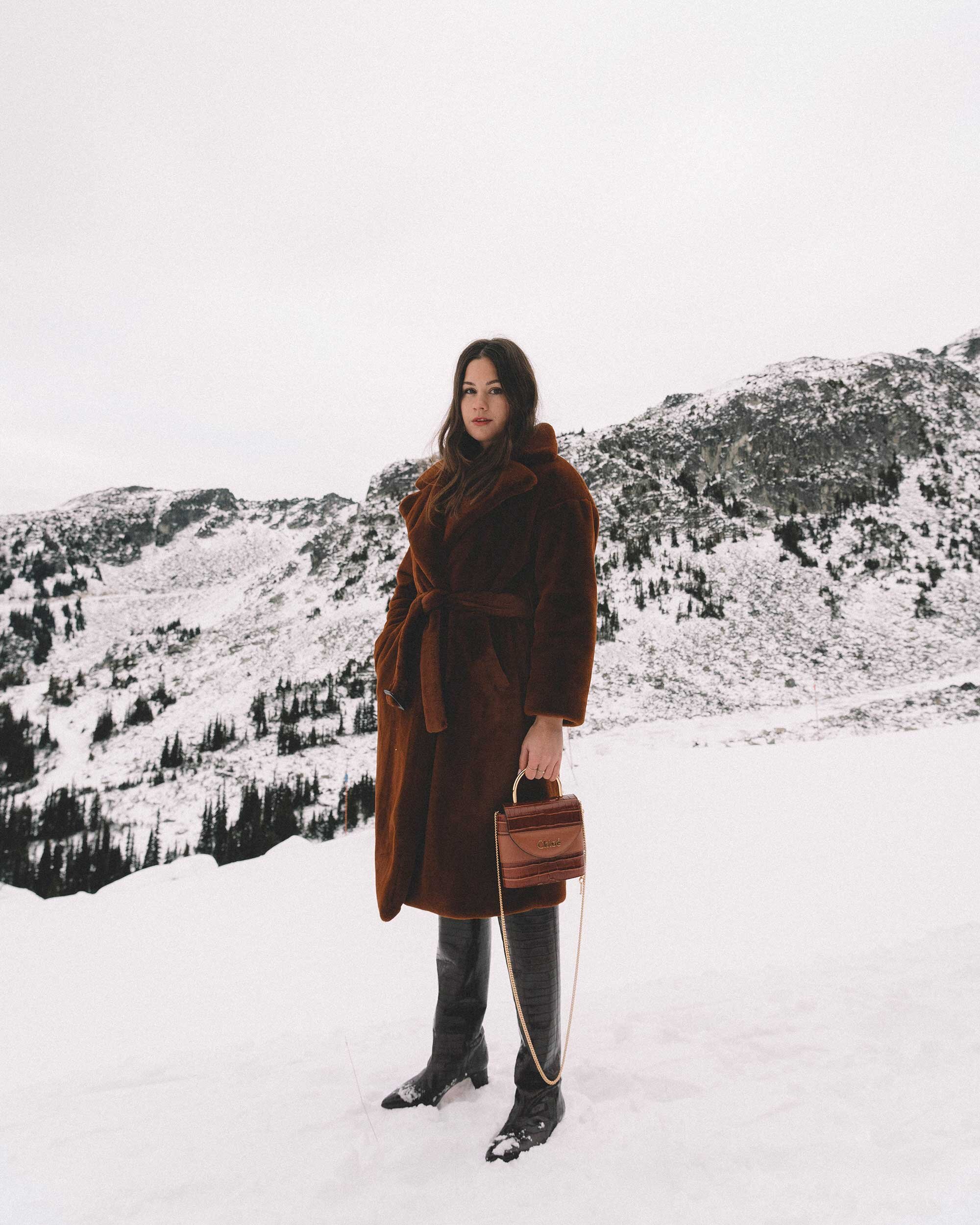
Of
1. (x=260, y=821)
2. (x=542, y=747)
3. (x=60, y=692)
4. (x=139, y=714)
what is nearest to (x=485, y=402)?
(x=542, y=747)

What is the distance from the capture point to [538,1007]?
6.18 feet

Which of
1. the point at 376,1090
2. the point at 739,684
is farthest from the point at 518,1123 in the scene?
the point at 739,684

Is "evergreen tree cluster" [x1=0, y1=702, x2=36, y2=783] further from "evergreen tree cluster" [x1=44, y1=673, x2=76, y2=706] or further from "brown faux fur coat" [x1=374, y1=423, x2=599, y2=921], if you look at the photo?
"brown faux fur coat" [x1=374, y1=423, x2=599, y2=921]

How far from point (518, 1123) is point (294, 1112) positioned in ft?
2.61

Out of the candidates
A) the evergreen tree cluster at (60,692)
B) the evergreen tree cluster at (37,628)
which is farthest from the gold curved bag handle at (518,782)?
the evergreen tree cluster at (37,628)

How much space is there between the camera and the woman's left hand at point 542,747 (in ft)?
6.05

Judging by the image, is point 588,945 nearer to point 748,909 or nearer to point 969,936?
point 748,909

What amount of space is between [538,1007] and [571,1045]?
692 millimetres

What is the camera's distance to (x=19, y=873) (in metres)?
26.0

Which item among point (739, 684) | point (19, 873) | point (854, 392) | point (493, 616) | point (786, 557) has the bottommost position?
point (19, 873)

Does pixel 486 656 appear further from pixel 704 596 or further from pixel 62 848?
pixel 62 848

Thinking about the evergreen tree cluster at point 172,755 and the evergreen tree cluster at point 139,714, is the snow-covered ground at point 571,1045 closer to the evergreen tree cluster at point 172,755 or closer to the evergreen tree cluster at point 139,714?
the evergreen tree cluster at point 172,755

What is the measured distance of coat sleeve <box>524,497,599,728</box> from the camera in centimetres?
182

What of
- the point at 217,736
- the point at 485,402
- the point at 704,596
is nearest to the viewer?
the point at 485,402
